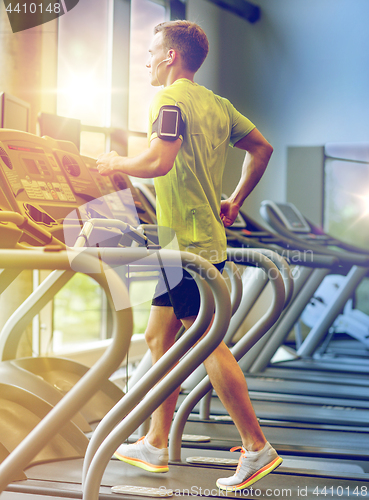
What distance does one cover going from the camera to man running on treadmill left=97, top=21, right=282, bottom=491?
1601mm

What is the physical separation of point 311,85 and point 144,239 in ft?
16.5

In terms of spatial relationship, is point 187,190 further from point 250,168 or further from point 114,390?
point 114,390

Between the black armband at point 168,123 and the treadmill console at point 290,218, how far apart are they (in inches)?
112

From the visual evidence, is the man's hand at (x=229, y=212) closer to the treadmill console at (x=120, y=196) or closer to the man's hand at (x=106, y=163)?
the man's hand at (x=106, y=163)

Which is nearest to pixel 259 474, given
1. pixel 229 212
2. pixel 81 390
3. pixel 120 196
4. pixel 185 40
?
pixel 81 390

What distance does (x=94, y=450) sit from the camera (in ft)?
4.74

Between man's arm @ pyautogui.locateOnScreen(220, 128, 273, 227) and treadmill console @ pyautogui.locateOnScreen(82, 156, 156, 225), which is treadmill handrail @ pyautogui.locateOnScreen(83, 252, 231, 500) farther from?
treadmill console @ pyautogui.locateOnScreen(82, 156, 156, 225)

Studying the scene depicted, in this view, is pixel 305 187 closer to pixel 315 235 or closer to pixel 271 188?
pixel 271 188

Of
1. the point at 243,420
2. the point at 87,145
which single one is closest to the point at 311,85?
the point at 87,145

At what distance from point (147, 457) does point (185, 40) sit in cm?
140

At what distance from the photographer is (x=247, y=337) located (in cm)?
209

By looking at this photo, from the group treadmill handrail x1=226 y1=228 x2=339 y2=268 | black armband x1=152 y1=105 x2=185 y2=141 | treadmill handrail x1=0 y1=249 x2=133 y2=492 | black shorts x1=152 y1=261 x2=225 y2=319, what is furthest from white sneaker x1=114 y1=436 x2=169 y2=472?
treadmill handrail x1=226 y1=228 x2=339 y2=268

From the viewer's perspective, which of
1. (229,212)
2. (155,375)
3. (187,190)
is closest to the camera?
(155,375)

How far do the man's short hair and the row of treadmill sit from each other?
1.98 ft
